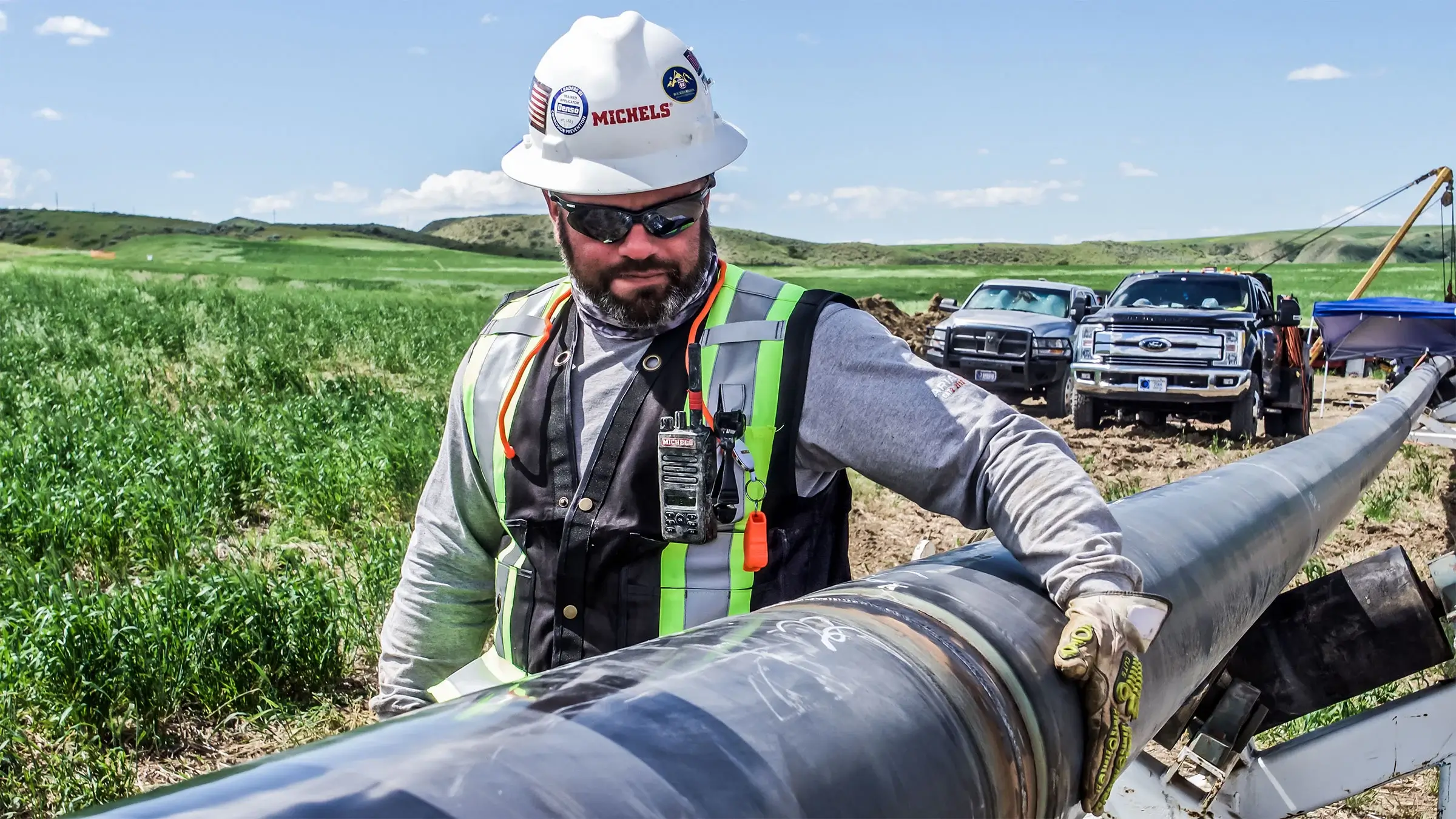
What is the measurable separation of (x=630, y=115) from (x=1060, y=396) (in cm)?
1377

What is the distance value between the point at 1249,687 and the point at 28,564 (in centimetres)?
486

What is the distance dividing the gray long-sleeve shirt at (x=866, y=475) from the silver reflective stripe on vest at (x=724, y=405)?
111mm

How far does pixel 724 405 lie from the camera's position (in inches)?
88.1

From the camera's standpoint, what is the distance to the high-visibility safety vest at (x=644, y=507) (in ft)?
7.33

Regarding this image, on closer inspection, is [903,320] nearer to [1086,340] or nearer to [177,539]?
[1086,340]

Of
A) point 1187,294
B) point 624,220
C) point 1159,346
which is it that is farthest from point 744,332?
point 1187,294

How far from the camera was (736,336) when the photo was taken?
2271mm

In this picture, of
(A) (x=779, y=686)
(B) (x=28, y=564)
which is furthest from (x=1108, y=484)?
(A) (x=779, y=686)

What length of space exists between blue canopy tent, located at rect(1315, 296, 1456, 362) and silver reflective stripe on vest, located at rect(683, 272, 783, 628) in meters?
9.48

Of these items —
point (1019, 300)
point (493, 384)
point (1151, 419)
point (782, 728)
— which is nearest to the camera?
point (782, 728)

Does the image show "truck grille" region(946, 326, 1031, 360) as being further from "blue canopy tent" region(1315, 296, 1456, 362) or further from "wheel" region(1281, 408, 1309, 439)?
"blue canopy tent" region(1315, 296, 1456, 362)

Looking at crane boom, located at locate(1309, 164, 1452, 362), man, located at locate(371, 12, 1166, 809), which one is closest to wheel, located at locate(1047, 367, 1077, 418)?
crane boom, located at locate(1309, 164, 1452, 362)

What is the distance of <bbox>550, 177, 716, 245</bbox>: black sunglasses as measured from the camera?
2391 millimetres

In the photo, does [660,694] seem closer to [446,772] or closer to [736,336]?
[446,772]
